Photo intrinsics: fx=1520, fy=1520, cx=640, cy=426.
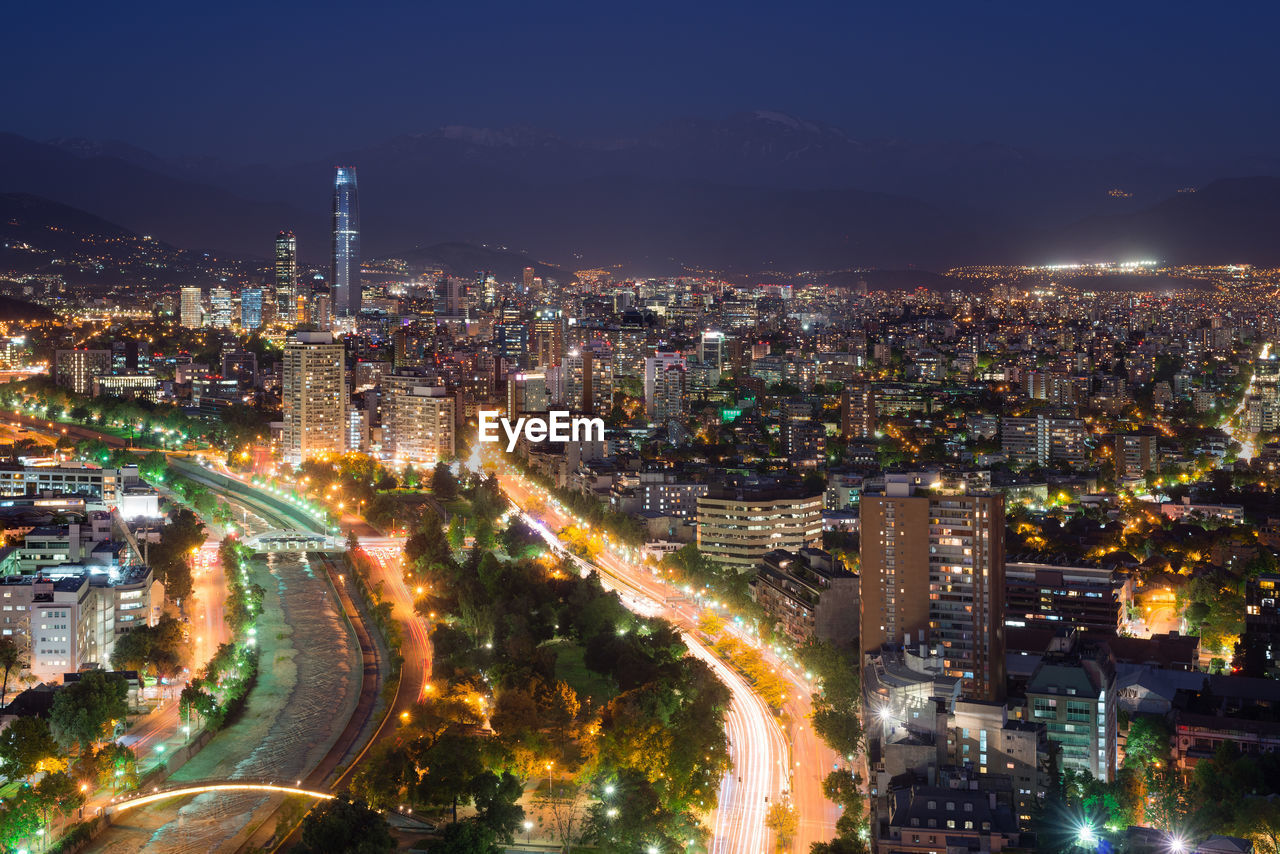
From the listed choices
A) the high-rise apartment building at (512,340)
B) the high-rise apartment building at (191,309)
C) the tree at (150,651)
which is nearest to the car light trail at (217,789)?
the tree at (150,651)

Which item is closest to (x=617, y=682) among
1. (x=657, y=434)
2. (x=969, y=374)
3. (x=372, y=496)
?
(x=372, y=496)

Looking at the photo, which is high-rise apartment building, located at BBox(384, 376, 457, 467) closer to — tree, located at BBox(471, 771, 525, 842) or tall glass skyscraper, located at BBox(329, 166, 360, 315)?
tree, located at BBox(471, 771, 525, 842)

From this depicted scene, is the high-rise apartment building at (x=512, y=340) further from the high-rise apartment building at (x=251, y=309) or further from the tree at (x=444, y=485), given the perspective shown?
the tree at (x=444, y=485)

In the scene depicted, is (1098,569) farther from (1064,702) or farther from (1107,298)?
(1107,298)

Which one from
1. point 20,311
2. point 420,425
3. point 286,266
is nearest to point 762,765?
point 420,425

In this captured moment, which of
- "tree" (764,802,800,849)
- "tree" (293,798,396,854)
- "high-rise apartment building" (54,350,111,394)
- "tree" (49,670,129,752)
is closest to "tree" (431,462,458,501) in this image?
"tree" (49,670,129,752)

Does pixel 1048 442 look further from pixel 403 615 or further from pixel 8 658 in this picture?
pixel 8 658
